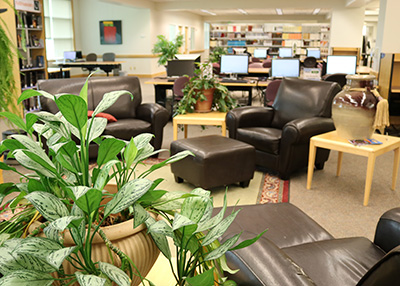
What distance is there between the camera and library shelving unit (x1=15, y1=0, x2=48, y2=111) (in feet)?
27.2

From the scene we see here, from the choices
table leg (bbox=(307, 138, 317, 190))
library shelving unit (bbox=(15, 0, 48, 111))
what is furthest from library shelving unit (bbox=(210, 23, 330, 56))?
table leg (bbox=(307, 138, 317, 190))

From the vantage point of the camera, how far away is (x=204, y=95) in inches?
189

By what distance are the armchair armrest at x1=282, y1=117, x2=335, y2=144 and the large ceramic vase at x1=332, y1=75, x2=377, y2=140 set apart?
362 millimetres

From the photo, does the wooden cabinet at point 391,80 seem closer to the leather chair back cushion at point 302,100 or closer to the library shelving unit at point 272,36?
the leather chair back cushion at point 302,100

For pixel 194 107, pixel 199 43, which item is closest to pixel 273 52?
pixel 199 43

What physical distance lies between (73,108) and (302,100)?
12.5ft

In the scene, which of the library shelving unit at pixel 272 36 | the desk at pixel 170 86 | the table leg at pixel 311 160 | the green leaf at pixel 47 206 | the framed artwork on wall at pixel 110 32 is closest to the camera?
the green leaf at pixel 47 206

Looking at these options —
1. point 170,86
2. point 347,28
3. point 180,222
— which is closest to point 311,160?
point 180,222

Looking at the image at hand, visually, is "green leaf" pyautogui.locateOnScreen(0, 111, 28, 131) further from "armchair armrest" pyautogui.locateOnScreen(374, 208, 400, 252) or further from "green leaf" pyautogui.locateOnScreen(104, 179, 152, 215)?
"armchair armrest" pyautogui.locateOnScreen(374, 208, 400, 252)

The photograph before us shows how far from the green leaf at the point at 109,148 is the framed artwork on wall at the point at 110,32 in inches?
609

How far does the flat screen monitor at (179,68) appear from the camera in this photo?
764 centimetres

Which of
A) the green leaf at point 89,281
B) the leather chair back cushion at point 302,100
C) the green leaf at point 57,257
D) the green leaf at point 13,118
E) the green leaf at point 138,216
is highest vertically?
the green leaf at point 13,118

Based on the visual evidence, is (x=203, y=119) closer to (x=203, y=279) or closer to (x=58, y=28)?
(x=203, y=279)

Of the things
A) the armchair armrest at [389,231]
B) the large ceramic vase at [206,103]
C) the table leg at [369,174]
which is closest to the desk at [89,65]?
the large ceramic vase at [206,103]
